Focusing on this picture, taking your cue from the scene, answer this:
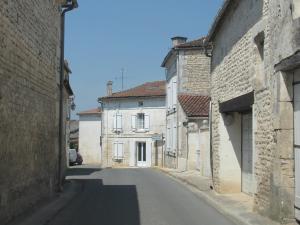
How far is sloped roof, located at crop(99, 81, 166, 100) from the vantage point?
50594 mm

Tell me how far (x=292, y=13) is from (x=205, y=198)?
7845 mm

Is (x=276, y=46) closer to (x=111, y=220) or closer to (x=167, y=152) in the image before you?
(x=111, y=220)

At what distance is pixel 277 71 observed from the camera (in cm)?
1062

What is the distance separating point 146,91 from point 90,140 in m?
13.5

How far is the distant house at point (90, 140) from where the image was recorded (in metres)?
63.3

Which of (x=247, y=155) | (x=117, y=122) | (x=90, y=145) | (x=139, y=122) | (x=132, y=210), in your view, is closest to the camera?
(x=132, y=210)

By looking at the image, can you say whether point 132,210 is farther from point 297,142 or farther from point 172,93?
point 172,93

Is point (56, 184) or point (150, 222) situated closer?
point (150, 222)

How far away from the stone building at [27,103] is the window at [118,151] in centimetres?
3404

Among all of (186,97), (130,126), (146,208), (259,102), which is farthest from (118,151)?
(259,102)

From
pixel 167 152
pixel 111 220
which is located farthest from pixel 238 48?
pixel 167 152

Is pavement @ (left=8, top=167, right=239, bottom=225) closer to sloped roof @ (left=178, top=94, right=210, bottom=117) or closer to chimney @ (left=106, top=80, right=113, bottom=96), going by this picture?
sloped roof @ (left=178, top=94, right=210, bottom=117)

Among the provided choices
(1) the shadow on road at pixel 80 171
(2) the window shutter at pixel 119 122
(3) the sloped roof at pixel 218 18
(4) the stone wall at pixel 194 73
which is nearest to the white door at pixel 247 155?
(3) the sloped roof at pixel 218 18

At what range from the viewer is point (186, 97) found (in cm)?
3538
